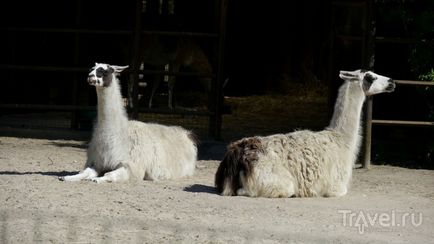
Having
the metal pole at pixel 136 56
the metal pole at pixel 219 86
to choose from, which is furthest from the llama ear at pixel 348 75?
the metal pole at pixel 136 56

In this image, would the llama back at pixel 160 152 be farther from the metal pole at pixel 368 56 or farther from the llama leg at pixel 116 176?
the metal pole at pixel 368 56

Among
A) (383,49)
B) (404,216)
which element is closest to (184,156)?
(404,216)

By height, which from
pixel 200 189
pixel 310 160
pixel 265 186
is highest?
pixel 310 160

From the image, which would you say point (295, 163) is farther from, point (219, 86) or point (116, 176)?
point (219, 86)

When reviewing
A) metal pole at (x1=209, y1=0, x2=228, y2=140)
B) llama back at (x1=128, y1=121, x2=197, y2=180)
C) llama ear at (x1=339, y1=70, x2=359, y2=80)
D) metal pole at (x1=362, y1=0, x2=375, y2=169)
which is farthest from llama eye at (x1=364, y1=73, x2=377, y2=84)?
metal pole at (x1=209, y1=0, x2=228, y2=140)

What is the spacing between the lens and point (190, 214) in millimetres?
7277

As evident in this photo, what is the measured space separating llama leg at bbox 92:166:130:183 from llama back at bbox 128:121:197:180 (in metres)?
0.16

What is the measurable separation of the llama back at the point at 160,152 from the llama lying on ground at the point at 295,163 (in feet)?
3.24

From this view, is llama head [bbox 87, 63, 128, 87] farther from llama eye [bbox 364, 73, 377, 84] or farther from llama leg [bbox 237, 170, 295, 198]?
llama eye [bbox 364, 73, 377, 84]

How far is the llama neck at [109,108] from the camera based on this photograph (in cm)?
888

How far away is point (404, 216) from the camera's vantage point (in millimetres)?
7648

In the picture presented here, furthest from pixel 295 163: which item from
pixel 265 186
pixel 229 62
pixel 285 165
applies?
pixel 229 62

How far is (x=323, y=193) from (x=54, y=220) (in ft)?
8.61

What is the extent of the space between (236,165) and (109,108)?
1528 millimetres
